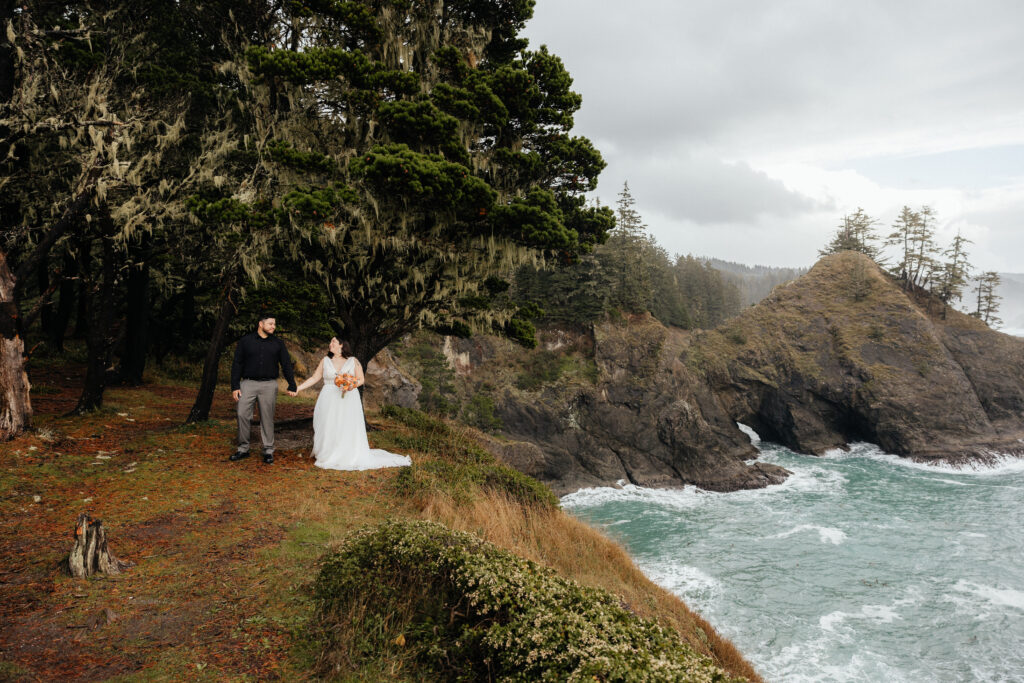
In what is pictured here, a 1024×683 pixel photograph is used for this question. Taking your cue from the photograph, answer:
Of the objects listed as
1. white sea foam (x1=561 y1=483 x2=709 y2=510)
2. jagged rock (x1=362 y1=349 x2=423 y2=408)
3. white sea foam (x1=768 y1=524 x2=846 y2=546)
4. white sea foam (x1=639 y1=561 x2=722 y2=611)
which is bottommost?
white sea foam (x1=561 y1=483 x2=709 y2=510)

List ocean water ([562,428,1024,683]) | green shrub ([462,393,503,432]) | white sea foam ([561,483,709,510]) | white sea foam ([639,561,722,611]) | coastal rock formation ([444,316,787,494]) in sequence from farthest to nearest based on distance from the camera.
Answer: green shrub ([462,393,503,432]) < coastal rock formation ([444,316,787,494]) < white sea foam ([561,483,709,510]) < white sea foam ([639,561,722,611]) < ocean water ([562,428,1024,683])

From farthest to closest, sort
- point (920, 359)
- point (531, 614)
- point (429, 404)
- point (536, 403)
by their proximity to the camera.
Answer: point (920, 359) < point (536, 403) < point (429, 404) < point (531, 614)

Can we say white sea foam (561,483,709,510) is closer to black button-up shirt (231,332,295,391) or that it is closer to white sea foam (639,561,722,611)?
white sea foam (639,561,722,611)

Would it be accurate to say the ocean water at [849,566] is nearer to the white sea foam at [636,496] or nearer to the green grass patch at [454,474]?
the white sea foam at [636,496]

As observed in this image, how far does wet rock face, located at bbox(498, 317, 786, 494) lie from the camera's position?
38.0 m

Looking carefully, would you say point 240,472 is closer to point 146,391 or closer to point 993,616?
point 146,391

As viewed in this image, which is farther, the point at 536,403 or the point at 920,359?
the point at 920,359

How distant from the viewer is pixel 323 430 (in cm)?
930

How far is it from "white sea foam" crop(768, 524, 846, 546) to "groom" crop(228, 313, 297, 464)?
88.4 ft

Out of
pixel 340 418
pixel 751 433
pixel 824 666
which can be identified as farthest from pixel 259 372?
pixel 751 433

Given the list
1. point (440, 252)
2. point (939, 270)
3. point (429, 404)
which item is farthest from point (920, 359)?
point (440, 252)

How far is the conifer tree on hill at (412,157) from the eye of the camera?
31.1 feet

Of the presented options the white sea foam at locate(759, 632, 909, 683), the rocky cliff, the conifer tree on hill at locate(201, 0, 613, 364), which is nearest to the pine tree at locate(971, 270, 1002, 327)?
the rocky cliff

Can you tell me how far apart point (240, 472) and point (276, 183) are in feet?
20.0
